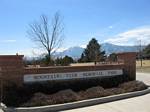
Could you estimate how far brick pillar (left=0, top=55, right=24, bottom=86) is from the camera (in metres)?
14.2

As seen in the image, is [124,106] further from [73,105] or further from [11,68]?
[11,68]

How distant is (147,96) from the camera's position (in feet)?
50.1

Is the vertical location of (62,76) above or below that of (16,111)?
above

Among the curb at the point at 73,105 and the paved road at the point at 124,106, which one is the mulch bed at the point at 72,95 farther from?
the paved road at the point at 124,106

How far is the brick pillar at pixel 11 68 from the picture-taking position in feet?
46.5

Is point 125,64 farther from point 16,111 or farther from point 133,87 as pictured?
point 16,111

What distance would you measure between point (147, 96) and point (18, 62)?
628cm

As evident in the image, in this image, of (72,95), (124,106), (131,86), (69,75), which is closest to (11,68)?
(72,95)

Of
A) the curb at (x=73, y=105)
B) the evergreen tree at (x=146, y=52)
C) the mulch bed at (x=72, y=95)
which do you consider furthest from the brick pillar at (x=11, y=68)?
the evergreen tree at (x=146, y=52)

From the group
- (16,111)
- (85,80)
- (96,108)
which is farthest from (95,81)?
(16,111)

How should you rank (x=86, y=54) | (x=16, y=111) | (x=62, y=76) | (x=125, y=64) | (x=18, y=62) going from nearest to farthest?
(x=16, y=111)
(x=18, y=62)
(x=62, y=76)
(x=125, y=64)
(x=86, y=54)

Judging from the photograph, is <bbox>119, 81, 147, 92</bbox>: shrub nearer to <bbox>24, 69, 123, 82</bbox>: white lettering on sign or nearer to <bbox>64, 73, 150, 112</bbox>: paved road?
<bbox>24, 69, 123, 82</bbox>: white lettering on sign

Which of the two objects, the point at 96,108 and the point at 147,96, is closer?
the point at 96,108

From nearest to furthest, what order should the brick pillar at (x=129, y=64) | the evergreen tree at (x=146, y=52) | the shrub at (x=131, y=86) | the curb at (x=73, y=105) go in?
the curb at (x=73, y=105), the shrub at (x=131, y=86), the brick pillar at (x=129, y=64), the evergreen tree at (x=146, y=52)
